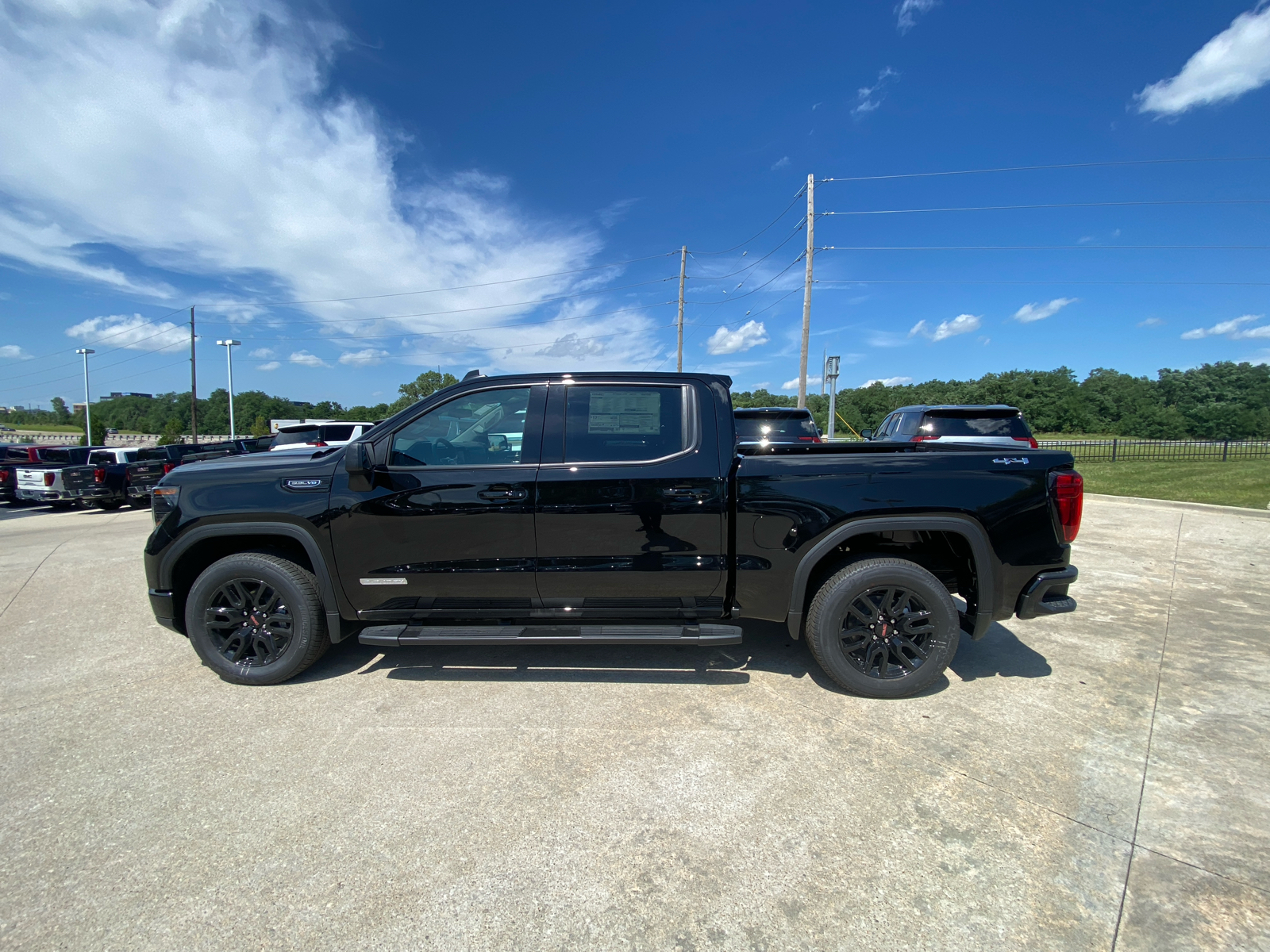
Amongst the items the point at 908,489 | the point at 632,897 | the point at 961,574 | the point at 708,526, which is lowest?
the point at 632,897

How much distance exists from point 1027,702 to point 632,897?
2.64 m

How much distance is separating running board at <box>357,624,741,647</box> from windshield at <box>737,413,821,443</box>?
5.91 meters

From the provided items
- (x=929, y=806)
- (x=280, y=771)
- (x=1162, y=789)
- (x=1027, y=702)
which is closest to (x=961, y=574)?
(x=1027, y=702)

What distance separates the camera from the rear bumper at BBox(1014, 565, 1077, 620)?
3188 millimetres

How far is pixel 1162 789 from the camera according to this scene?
2445 millimetres

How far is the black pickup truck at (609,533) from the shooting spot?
3.17 meters

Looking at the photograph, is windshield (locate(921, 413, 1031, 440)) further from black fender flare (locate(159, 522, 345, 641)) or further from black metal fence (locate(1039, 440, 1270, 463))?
black metal fence (locate(1039, 440, 1270, 463))

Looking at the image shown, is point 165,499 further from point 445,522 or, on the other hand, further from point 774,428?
point 774,428

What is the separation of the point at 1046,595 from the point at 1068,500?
57 cm

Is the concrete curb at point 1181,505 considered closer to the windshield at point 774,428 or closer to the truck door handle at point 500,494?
the windshield at point 774,428

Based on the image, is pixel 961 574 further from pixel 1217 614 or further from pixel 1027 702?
pixel 1217 614

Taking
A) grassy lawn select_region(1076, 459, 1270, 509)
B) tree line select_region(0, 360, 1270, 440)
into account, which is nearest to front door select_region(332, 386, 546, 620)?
grassy lawn select_region(1076, 459, 1270, 509)

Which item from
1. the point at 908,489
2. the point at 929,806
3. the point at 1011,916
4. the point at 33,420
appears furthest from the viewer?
the point at 33,420

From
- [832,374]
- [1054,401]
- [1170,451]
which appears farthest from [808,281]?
[1054,401]
